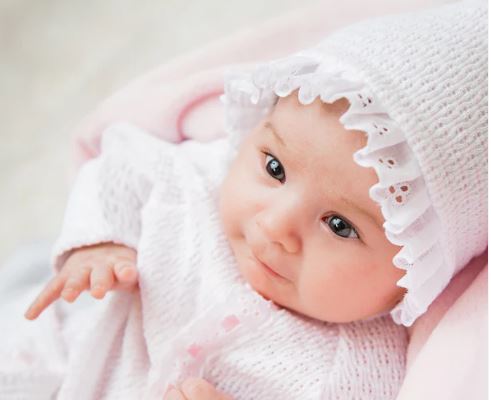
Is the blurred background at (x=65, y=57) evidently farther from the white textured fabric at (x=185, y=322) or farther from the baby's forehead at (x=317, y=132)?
the baby's forehead at (x=317, y=132)

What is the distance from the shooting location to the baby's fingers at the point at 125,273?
3.67 ft

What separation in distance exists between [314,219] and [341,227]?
0.11 ft

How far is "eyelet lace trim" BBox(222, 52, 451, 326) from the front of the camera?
36.5 inches

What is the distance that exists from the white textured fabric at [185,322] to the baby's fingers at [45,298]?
8cm

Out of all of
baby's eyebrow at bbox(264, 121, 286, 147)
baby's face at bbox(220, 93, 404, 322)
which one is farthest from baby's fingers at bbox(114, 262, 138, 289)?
baby's eyebrow at bbox(264, 121, 286, 147)

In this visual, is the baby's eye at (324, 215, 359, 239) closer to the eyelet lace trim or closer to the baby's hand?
the eyelet lace trim

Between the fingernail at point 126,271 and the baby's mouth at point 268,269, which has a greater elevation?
the baby's mouth at point 268,269

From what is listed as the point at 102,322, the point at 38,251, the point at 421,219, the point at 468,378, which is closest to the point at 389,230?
the point at 421,219

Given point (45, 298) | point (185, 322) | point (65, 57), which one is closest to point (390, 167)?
point (185, 322)

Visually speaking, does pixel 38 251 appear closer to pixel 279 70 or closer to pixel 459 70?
pixel 279 70

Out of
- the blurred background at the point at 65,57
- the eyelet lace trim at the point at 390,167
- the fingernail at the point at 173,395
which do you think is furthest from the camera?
the blurred background at the point at 65,57

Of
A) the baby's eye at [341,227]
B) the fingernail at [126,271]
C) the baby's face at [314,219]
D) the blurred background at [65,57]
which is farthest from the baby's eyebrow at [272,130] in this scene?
the blurred background at [65,57]

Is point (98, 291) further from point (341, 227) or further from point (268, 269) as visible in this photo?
point (341, 227)

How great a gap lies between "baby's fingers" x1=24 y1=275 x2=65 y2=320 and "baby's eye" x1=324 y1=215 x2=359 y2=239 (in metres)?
0.39
